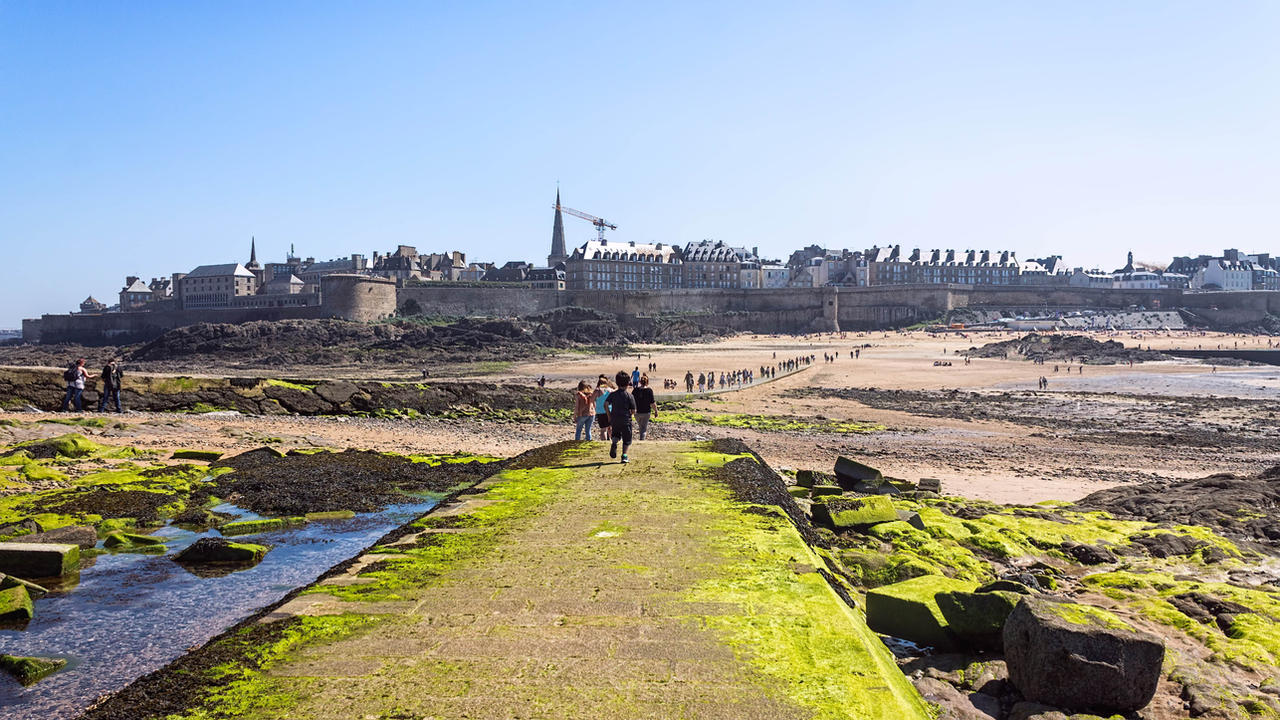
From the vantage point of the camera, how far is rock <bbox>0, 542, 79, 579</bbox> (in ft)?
25.0

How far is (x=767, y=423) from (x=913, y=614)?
20265mm

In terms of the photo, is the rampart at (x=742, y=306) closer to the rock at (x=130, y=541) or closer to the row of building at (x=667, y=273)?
the row of building at (x=667, y=273)

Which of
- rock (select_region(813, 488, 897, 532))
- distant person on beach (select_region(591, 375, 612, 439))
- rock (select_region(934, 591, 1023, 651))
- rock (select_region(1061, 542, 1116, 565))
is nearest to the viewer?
rock (select_region(934, 591, 1023, 651))

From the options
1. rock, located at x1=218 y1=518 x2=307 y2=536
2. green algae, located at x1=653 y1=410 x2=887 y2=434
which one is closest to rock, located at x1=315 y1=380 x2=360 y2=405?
green algae, located at x1=653 y1=410 x2=887 y2=434

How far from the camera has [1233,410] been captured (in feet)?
102

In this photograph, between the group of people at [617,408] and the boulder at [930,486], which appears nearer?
the group of people at [617,408]

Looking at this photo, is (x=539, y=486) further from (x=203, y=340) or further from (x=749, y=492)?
(x=203, y=340)

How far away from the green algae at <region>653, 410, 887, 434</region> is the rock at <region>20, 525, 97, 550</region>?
17.4 m

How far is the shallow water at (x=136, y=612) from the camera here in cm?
550

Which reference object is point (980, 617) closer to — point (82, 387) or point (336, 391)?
point (336, 391)

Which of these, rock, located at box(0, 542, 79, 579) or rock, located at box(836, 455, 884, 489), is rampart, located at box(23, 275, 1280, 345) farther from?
rock, located at box(0, 542, 79, 579)

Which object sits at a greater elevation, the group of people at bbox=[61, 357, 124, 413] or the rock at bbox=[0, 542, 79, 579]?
the group of people at bbox=[61, 357, 124, 413]

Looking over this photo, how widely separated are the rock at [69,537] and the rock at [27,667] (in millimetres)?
2963

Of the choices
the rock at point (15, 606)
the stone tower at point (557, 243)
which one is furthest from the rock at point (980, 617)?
the stone tower at point (557, 243)
